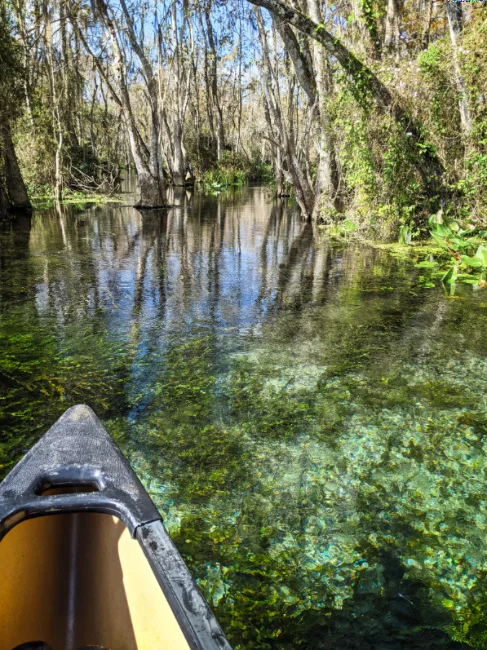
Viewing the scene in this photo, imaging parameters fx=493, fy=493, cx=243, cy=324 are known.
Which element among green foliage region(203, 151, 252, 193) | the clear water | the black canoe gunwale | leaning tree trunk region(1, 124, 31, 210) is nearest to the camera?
the black canoe gunwale

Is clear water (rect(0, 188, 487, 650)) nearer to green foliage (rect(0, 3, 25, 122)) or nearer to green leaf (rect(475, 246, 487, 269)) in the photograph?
green leaf (rect(475, 246, 487, 269))

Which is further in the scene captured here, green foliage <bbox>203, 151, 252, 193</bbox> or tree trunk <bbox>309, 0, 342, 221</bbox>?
green foliage <bbox>203, 151, 252, 193</bbox>

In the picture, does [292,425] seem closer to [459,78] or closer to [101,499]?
[101,499]

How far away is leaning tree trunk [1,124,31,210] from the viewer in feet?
42.5

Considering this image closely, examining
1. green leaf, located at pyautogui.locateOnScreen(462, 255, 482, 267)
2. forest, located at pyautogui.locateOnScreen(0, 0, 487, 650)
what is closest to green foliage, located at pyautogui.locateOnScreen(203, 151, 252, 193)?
forest, located at pyautogui.locateOnScreen(0, 0, 487, 650)

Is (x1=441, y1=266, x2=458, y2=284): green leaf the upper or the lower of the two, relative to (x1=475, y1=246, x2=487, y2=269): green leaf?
lower

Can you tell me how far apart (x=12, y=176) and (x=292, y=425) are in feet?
45.3

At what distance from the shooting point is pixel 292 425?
128 inches

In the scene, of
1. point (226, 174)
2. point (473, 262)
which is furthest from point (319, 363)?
point (226, 174)

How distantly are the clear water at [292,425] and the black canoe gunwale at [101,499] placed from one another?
25.9 inches

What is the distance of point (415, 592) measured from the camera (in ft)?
6.61

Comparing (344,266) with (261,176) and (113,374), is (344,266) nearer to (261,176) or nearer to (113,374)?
(113,374)

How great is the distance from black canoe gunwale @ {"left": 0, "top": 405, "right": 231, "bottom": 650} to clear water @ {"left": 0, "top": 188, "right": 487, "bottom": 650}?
66 cm

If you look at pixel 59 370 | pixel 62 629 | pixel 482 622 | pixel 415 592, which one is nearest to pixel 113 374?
pixel 59 370
